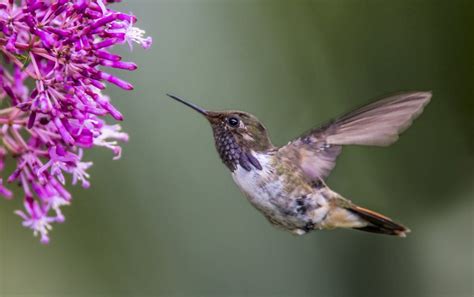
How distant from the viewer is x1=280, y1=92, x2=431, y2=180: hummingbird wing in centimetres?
317

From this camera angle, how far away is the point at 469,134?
22.4 ft

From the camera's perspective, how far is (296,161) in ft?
11.6

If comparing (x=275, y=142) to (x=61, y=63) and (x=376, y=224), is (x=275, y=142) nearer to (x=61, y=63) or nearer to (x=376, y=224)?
(x=376, y=224)

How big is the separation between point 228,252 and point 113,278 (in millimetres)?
1033

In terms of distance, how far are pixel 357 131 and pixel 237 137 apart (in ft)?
1.88

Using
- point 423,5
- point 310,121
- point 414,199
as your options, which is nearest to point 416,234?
point 414,199

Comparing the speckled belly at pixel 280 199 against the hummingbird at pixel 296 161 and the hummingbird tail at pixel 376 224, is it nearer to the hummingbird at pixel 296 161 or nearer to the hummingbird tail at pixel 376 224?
the hummingbird at pixel 296 161

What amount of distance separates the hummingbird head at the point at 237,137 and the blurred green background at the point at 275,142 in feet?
7.99

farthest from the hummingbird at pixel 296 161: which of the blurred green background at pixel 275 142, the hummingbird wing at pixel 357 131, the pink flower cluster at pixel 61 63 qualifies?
the blurred green background at pixel 275 142

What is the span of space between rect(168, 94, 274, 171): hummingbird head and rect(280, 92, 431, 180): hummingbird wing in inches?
7.0

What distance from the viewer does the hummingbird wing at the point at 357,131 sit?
3.17 m

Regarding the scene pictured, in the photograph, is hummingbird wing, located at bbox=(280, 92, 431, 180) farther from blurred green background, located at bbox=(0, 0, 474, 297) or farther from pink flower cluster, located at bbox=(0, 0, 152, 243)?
blurred green background, located at bbox=(0, 0, 474, 297)

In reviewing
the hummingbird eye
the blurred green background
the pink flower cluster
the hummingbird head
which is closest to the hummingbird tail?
the hummingbird head

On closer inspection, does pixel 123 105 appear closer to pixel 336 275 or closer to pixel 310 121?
pixel 310 121
